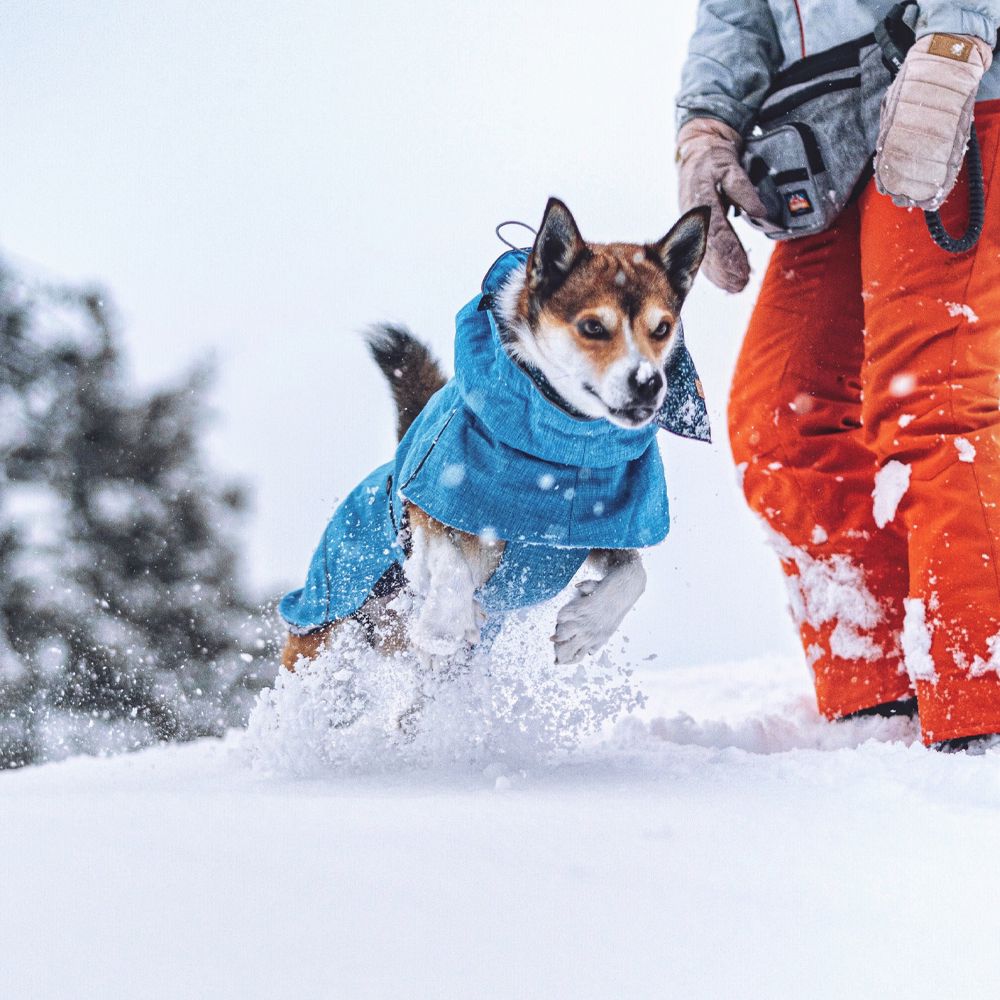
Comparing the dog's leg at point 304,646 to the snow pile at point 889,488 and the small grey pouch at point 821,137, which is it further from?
the small grey pouch at point 821,137

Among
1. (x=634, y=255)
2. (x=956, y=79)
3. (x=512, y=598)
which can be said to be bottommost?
(x=512, y=598)

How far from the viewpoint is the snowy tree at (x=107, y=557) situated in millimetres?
9195

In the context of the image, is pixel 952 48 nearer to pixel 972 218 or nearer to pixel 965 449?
pixel 972 218


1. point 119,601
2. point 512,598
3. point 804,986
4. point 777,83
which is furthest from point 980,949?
point 119,601

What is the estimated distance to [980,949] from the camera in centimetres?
97

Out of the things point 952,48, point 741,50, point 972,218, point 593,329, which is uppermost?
point 741,50

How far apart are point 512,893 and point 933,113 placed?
1.78 meters

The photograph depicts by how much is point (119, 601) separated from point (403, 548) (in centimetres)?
809

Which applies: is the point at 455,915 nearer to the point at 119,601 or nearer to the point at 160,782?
the point at 160,782

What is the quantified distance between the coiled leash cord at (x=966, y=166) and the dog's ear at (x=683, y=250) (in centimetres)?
49

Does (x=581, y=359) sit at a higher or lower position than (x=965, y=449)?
higher

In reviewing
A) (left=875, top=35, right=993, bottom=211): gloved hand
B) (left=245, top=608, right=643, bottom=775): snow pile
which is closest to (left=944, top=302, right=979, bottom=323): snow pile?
(left=875, top=35, right=993, bottom=211): gloved hand

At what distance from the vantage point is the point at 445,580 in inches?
85.4

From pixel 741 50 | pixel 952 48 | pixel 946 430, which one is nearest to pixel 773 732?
pixel 946 430
